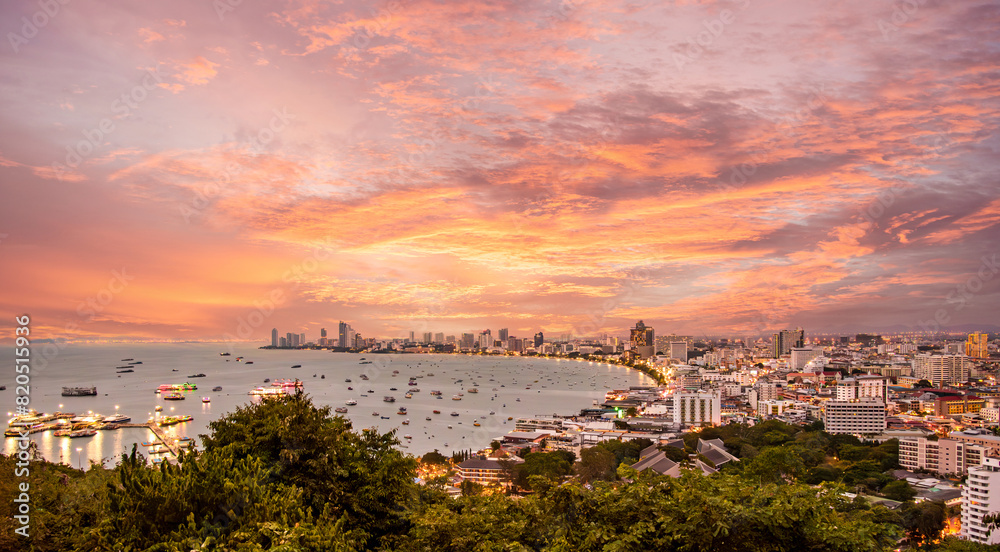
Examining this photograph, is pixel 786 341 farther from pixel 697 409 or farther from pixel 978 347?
pixel 697 409

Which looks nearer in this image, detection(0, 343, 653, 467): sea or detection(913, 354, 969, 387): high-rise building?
detection(0, 343, 653, 467): sea

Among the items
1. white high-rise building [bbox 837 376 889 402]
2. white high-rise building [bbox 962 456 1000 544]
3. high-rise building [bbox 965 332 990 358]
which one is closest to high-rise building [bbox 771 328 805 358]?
high-rise building [bbox 965 332 990 358]

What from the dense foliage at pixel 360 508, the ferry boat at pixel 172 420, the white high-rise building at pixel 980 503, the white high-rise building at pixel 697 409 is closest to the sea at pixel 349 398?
the ferry boat at pixel 172 420

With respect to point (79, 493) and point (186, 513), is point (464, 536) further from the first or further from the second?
point (79, 493)

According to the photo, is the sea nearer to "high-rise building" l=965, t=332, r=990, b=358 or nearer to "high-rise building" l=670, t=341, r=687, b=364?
"high-rise building" l=670, t=341, r=687, b=364

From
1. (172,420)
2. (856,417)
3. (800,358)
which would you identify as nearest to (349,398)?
(172,420)

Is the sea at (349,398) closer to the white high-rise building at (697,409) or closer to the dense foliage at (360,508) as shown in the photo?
the white high-rise building at (697,409)
